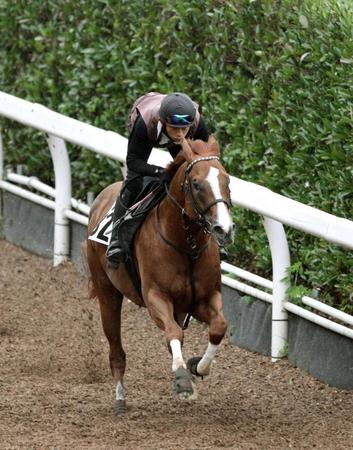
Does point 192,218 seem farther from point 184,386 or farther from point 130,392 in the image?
point 130,392

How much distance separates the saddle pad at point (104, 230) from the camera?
27.6 feet

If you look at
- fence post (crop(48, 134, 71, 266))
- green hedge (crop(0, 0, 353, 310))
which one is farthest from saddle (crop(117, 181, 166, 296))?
fence post (crop(48, 134, 71, 266))

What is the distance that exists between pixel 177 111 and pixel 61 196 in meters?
3.95

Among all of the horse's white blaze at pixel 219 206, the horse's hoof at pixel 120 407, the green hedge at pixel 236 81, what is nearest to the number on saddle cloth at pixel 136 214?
the horse's white blaze at pixel 219 206

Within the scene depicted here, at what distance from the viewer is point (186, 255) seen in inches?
299

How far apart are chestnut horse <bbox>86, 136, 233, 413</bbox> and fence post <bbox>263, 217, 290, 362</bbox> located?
1088 mm

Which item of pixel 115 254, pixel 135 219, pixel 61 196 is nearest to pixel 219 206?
pixel 135 219

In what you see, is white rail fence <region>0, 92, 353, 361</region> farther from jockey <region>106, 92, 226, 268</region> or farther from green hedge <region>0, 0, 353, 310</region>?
jockey <region>106, 92, 226, 268</region>

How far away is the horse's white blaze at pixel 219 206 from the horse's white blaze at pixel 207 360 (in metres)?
0.97

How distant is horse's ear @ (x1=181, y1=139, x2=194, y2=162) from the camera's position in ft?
24.2

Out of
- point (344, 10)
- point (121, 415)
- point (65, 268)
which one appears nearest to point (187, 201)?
point (121, 415)

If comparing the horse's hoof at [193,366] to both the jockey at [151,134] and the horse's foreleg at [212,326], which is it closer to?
the horse's foreleg at [212,326]

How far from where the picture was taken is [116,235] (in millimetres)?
8125

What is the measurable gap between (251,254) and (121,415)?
2.24 meters
